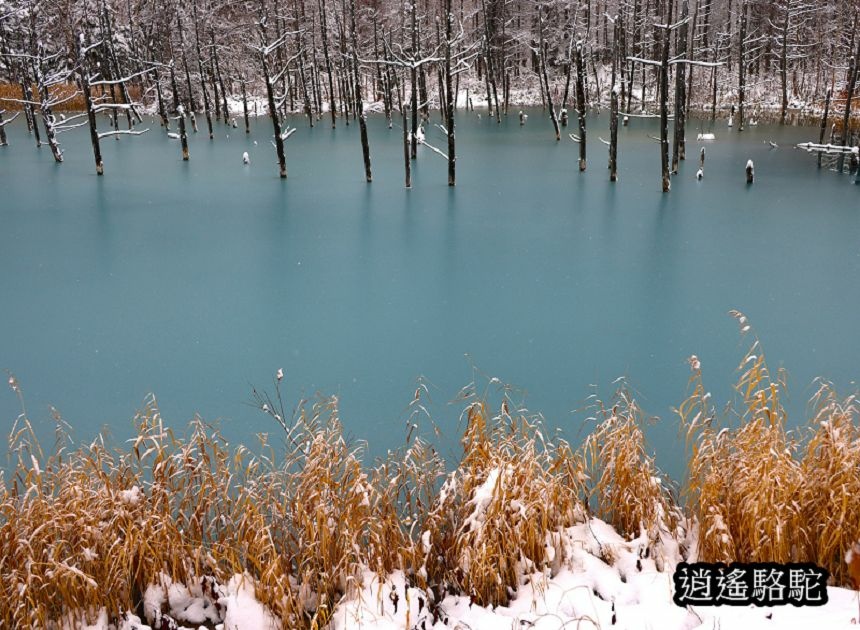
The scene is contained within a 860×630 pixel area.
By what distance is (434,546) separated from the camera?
4.94 metres

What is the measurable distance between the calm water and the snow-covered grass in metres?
1.95

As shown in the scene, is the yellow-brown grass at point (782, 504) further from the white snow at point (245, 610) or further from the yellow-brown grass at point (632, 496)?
the white snow at point (245, 610)

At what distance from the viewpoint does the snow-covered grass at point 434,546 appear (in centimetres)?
429

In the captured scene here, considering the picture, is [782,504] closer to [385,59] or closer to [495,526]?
[495,526]

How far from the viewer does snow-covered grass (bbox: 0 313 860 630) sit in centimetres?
429

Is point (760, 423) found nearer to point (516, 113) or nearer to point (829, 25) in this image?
point (516, 113)

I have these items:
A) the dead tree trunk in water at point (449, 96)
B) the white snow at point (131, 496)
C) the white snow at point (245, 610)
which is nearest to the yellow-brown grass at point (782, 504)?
the white snow at point (245, 610)

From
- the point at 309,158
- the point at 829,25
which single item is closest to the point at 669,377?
the point at 309,158

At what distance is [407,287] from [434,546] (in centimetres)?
744

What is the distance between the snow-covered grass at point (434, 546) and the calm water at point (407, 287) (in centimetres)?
195

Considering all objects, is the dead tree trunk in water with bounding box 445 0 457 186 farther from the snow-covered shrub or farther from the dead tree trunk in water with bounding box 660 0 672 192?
the snow-covered shrub

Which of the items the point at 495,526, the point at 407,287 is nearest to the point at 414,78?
A: the point at 407,287

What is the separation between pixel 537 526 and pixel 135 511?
259 centimetres

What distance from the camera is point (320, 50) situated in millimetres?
46875
